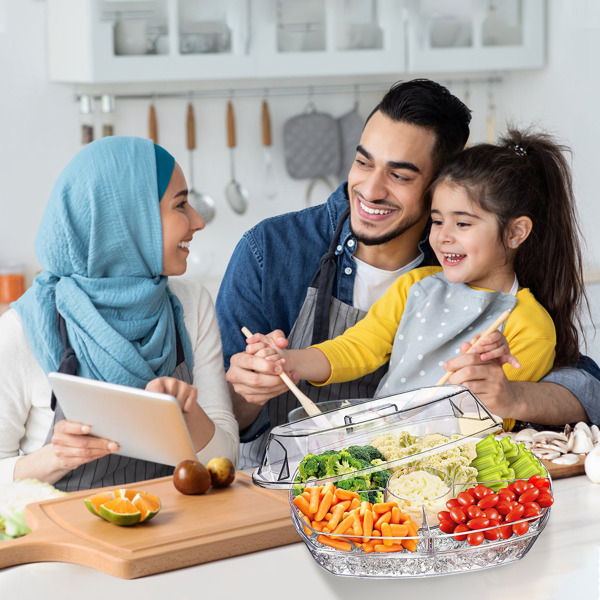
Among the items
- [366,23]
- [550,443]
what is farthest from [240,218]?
[550,443]

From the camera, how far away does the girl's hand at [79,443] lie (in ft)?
4.42

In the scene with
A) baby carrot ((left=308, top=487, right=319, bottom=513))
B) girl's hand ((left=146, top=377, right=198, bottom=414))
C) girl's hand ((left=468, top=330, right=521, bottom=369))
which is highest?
girl's hand ((left=468, top=330, right=521, bottom=369))

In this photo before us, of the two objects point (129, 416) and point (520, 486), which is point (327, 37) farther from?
point (520, 486)

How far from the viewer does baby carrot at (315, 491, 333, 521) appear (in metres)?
1.05

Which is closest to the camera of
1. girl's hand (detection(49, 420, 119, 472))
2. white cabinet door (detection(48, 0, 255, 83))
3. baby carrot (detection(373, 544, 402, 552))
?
baby carrot (detection(373, 544, 402, 552))

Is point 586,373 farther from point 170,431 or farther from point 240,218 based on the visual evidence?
point 240,218

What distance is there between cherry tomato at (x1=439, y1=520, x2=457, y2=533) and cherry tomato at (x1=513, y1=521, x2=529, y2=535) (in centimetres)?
7

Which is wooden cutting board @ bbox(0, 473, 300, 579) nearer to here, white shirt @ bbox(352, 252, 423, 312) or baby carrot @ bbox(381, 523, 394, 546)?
baby carrot @ bbox(381, 523, 394, 546)

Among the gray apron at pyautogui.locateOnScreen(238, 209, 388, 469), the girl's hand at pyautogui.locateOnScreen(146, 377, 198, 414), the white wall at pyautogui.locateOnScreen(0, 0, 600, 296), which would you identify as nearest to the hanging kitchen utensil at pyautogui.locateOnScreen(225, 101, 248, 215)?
the white wall at pyautogui.locateOnScreen(0, 0, 600, 296)

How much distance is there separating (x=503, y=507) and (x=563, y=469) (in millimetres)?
360

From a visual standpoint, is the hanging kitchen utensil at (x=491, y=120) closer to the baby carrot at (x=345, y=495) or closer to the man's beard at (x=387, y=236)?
the man's beard at (x=387, y=236)

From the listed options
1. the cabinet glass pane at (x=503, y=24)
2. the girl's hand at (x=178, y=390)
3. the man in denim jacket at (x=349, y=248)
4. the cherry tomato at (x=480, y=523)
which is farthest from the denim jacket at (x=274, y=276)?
the cabinet glass pane at (x=503, y=24)

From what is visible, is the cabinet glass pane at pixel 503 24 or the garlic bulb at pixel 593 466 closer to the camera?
the garlic bulb at pixel 593 466

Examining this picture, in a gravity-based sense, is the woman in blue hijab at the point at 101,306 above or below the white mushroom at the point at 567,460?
above
